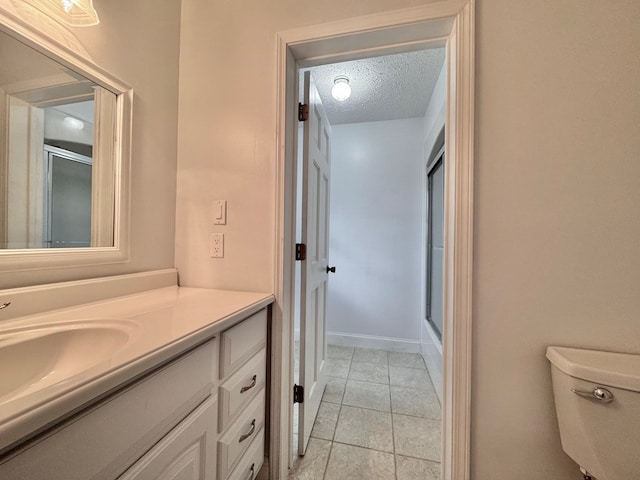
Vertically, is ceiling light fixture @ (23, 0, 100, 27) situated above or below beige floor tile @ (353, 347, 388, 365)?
above

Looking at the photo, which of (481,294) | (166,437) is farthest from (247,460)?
(481,294)

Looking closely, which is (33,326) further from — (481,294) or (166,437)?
(481,294)

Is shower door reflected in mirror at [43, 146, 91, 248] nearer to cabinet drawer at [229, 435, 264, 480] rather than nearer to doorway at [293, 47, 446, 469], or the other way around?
cabinet drawer at [229, 435, 264, 480]

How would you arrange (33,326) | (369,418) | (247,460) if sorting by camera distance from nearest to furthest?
(33,326), (247,460), (369,418)

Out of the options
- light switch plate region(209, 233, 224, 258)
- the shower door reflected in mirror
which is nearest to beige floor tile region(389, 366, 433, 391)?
light switch plate region(209, 233, 224, 258)

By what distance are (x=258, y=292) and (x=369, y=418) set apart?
1.14 m

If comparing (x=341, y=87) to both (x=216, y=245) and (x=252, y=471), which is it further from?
(x=252, y=471)

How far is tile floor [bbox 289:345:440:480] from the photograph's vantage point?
121 cm

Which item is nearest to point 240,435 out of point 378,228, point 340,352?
point 340,352

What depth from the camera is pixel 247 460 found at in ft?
2.98

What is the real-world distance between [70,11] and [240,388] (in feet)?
4.67

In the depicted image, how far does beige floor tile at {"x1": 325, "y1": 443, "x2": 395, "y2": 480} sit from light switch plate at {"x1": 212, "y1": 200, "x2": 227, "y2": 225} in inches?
51.3

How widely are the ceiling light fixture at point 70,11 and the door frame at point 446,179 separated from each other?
683 millimetres

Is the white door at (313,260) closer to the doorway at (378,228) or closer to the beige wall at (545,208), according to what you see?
the doorway at (378,228)
